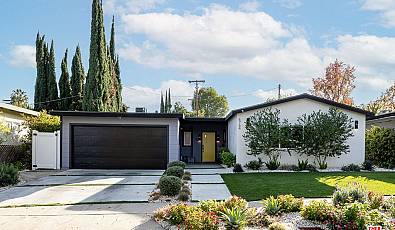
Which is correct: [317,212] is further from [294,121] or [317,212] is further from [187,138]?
[187,138]

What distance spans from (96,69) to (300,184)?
63.1ft

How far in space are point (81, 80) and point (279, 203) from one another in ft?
94.0

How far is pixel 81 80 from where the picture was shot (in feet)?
108

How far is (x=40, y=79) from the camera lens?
31719 millimetres

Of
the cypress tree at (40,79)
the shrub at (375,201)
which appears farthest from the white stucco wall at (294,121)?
the cypress tree at (40,79)

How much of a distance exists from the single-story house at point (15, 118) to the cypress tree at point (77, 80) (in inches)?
521

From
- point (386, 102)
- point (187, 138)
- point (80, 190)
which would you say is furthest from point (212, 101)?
point (80, 190)

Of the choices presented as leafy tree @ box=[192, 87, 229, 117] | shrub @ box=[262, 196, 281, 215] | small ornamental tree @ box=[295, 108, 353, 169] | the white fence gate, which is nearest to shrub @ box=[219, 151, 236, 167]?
small ornamental tree @ box=[295, 108, 353, 169]

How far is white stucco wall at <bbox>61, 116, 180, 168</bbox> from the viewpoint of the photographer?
1730 cm

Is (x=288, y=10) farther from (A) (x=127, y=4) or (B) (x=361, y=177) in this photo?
(B) (x=361, y=177)

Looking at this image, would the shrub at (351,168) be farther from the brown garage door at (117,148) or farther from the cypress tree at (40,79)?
the cypress tree at (40,79)

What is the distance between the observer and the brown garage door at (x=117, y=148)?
17453mm

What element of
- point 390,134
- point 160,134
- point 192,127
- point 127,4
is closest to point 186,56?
point 192,127

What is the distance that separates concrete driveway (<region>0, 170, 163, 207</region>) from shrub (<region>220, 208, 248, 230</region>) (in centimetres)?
351
